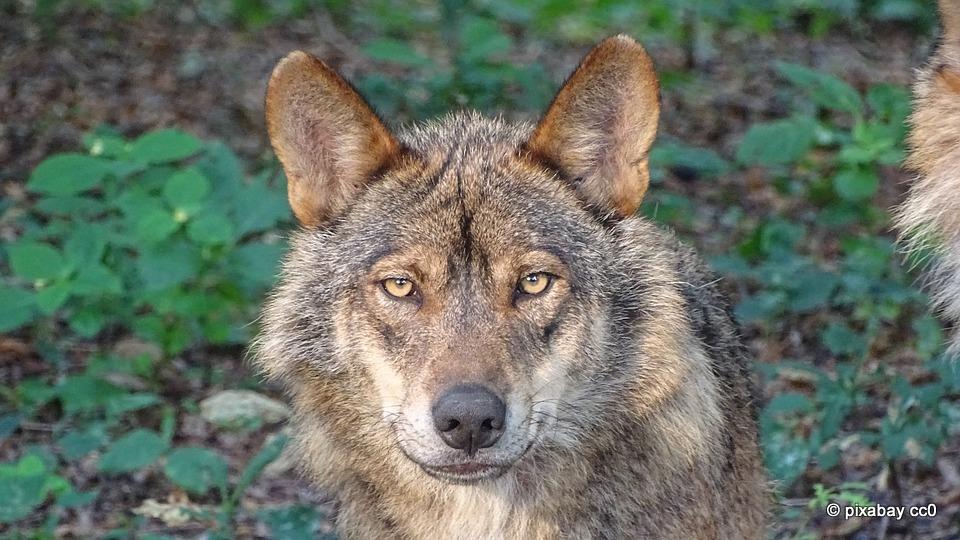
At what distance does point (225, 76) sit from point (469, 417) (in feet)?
25.4

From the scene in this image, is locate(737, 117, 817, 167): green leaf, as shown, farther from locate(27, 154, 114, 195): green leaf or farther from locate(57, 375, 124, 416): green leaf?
locate(57, 375, 124, 416): green leaf

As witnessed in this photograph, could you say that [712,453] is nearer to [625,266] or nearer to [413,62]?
[625,266]

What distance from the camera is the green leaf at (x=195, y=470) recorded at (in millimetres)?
5172

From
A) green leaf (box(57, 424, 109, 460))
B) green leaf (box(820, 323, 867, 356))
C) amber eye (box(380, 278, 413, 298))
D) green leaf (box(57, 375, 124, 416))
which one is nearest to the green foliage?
green leaf (box(57, 375, 124, 416))

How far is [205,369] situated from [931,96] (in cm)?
481

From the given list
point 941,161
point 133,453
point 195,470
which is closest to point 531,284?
point 941,161

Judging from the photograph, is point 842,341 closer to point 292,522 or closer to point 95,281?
point 292,522

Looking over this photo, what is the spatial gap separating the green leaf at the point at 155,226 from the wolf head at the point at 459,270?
5.15 feet

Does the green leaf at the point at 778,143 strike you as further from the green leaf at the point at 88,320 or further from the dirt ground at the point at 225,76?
the green leaf at the point at 88,320

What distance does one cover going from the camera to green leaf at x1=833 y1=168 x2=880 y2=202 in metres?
6.58

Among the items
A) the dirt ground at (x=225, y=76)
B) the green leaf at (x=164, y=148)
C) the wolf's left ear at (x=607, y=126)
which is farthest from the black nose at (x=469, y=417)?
the dirt ground at (x=225, y=76)

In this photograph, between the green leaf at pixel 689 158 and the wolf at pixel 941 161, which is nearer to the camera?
the wolf at pixel 941 161

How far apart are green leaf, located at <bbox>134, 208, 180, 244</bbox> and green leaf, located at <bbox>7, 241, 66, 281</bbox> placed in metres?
0.41

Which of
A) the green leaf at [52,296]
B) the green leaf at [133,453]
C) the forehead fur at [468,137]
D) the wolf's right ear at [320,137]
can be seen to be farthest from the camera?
the green leaf at [52,296]
